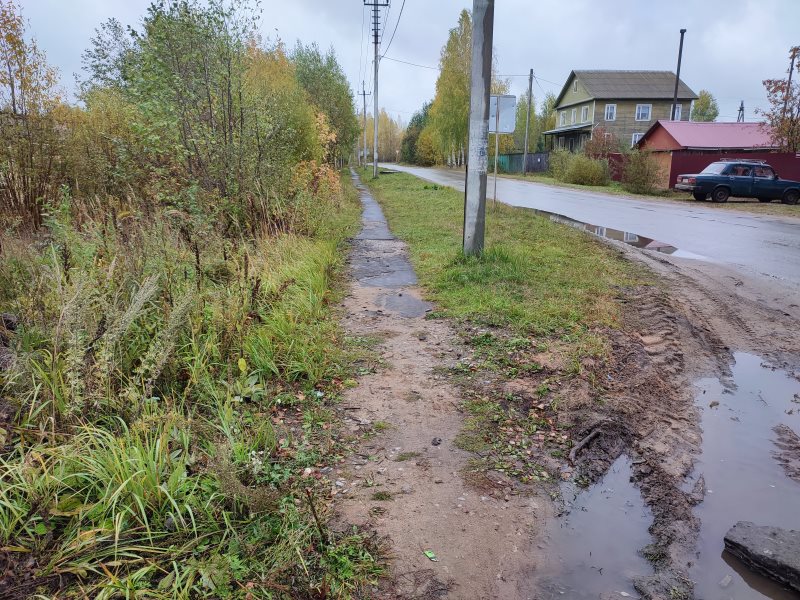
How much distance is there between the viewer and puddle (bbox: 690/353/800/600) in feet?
8.15

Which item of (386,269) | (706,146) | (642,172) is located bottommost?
(386,269)

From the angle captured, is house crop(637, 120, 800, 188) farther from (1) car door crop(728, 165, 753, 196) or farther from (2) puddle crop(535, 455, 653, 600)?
(2) puddle crop(535, 455, 653, 600)

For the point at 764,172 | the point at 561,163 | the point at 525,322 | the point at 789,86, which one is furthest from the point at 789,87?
the point at 525,322

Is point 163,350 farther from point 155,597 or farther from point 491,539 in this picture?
point 491,539

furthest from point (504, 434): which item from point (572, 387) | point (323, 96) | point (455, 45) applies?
point (455, 45)

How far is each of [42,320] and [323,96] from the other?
32195 millimetres

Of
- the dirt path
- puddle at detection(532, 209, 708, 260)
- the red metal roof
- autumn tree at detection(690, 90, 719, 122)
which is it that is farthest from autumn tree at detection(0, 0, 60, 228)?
autumn tree at detection(690, 90, 719, 122)

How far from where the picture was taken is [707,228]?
540 inches

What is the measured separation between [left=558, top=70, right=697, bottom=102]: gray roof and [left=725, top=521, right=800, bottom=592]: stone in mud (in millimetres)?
52087

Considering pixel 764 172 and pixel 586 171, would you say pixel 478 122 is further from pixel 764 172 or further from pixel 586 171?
pixel 586 171

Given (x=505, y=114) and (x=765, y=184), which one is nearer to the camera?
(x=505, y=114)

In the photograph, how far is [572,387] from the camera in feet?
13.7

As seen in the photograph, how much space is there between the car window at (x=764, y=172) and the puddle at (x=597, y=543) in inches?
947

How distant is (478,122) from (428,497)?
6221mm
